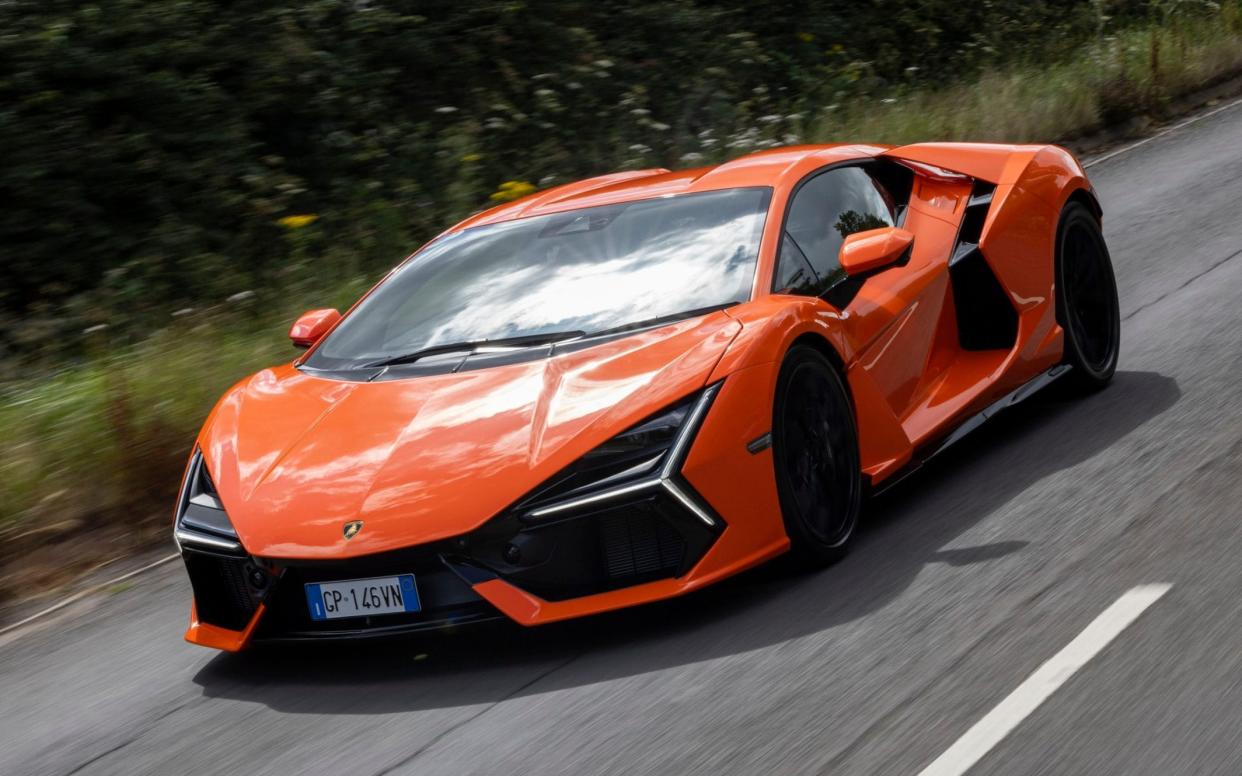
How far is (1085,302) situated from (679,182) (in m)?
2.11

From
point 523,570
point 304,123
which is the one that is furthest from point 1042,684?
point 304,123

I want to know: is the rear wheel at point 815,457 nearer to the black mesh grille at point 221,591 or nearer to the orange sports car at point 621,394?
the orange sports car at point 621,394

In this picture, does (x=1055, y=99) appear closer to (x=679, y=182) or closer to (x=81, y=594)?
(x=679, y=182)

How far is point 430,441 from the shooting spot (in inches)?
183

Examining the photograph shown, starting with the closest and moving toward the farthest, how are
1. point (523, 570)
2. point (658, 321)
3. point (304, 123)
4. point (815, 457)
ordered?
point (523, 570) → point (815, 457) → point (658, 321) → point (304, 123)

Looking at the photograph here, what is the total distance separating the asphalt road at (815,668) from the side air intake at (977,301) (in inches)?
18.3

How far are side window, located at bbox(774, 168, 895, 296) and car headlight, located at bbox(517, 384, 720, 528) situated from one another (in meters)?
1.01

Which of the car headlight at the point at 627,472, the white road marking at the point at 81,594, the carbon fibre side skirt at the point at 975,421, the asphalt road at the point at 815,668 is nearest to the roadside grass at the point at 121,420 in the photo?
the white road marking at the point at 81,594

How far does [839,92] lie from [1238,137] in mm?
4371

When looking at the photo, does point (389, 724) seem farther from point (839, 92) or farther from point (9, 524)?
point (839, 92)

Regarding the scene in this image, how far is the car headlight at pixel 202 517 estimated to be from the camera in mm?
4652

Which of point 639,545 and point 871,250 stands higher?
point 871,250

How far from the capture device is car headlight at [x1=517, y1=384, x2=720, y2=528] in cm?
437

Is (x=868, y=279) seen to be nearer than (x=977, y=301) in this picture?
Yes
